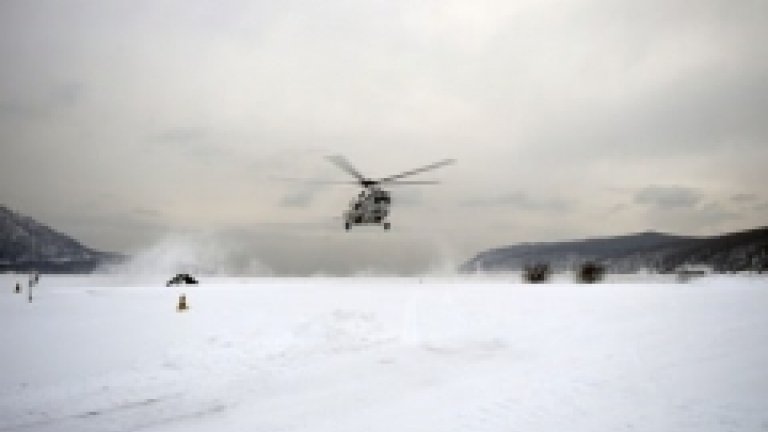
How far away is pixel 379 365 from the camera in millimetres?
14047

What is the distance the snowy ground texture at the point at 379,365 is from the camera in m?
9.26

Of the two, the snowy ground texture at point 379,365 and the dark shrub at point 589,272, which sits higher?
the dark shrub at point 589,272

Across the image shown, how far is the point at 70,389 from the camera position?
1177 centimetres

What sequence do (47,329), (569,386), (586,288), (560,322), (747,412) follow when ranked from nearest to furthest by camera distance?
1. (747,412)
2. (569,386)
3. (47,329)
4. (560,322)
5. (586,288)

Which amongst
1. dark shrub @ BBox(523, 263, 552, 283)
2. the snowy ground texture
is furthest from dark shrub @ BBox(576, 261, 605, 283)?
the snowy ground texture

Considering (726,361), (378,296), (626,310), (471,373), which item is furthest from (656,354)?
(378,296)

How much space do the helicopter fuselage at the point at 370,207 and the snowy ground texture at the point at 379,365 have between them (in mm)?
8329

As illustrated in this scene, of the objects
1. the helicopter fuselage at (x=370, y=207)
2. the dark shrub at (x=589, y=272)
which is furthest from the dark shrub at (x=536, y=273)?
the helicopter fuselage at (x=370, y=207)

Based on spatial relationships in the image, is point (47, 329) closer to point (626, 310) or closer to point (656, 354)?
point (656, 354)

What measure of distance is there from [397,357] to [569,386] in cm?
560

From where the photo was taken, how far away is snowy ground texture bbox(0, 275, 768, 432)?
926 centimetres

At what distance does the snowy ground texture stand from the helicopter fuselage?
833 cm

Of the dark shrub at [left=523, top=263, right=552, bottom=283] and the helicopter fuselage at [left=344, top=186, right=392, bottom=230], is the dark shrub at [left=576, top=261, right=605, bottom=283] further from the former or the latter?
the helicopter fuselage at [left=344, top=186, right=392, bottom=230]

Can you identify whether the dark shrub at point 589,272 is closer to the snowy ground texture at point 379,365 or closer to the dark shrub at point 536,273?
the dark shrub at point 536,273
